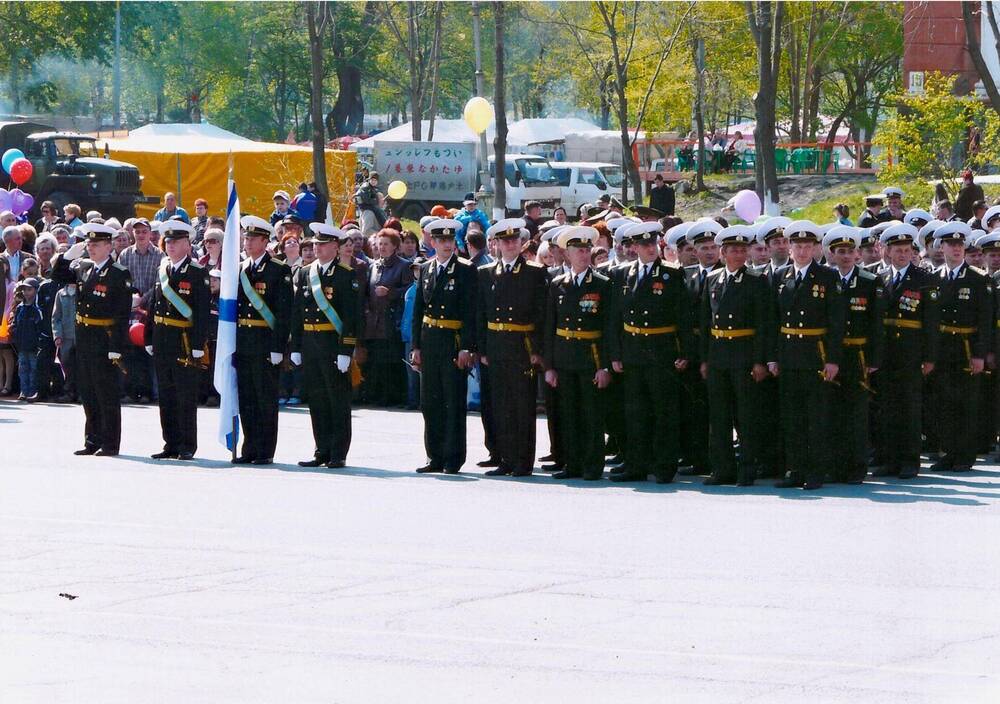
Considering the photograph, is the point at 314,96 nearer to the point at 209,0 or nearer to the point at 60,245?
the point at 60,245

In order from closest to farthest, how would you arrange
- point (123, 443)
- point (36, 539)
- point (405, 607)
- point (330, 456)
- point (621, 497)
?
point (405, 607)
point (36, 539)
point (621, 497)
point (330, 456)
point (123, 443)

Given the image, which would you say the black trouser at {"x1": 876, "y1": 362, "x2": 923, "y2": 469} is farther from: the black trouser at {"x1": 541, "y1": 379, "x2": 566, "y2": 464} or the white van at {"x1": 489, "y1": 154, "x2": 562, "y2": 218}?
the white van at {"x1": 489, "y1": 154, "x2": 562, "y2": 218}

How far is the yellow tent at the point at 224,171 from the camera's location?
41.7 m

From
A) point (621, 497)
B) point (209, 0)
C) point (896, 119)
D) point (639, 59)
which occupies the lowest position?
point (621, 497)

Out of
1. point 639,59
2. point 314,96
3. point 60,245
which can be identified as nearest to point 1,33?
point 639,59

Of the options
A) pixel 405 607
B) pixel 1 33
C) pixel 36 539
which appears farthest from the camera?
pixel 1 33

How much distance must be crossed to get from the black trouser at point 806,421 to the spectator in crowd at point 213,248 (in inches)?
246

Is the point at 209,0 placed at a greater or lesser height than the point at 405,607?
greater

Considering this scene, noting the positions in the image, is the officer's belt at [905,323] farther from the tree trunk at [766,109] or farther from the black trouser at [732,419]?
the tree trunk at [766,109]

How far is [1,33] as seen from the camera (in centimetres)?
6384

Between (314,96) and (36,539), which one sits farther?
(314,96)

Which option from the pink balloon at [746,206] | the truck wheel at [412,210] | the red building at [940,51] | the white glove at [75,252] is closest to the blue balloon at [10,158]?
the truck wheel at [412,210]

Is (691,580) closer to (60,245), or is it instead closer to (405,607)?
(405,607)

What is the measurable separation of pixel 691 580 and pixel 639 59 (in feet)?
163
